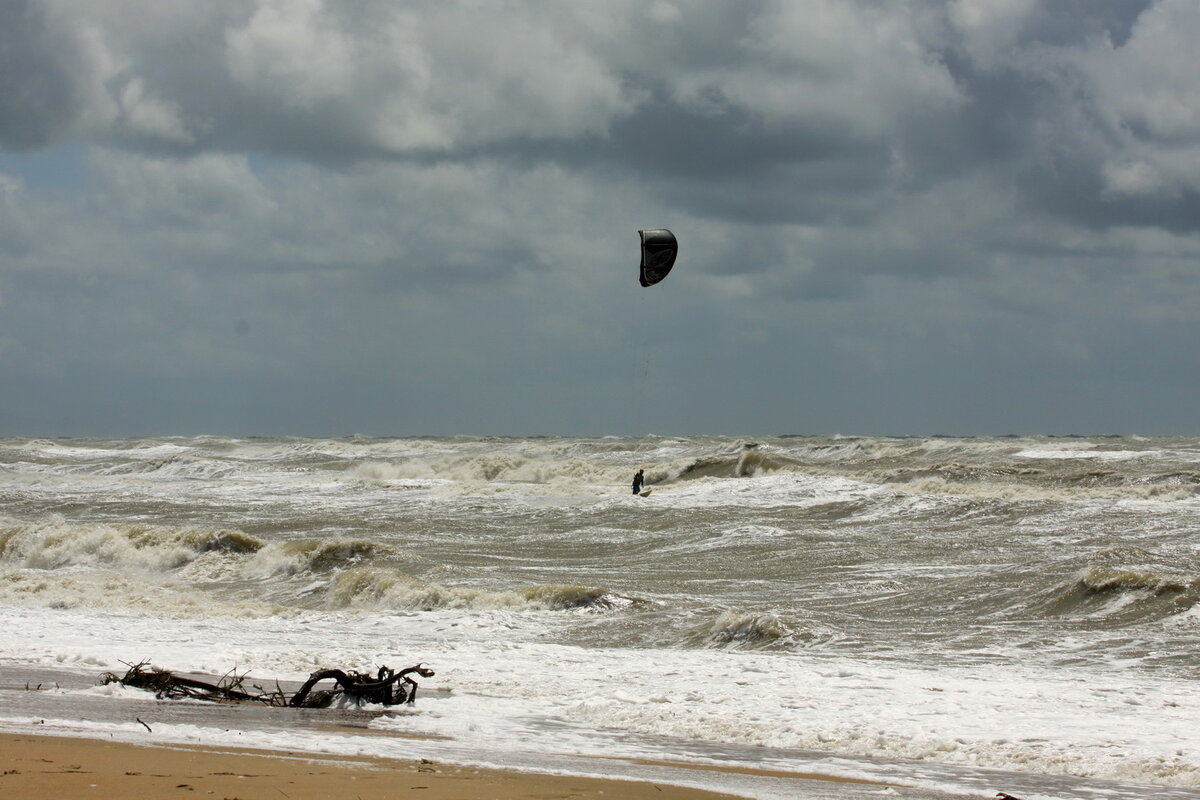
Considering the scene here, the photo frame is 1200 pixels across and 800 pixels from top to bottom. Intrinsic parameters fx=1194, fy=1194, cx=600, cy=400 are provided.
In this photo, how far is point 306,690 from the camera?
30.2 ft

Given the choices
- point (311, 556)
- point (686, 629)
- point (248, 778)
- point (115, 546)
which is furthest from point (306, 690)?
point (115, 546)

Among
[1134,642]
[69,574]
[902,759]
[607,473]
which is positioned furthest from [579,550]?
[607,473]

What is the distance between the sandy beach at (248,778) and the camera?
19.4ft

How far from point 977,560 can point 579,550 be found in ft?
24.0

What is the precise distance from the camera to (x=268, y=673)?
36.6ft

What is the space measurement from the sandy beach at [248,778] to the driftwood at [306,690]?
77.9 inches

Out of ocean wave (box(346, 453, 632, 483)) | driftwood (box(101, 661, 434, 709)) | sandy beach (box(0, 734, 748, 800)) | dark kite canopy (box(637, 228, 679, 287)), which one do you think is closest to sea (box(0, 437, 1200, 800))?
driftwood (box(101, 661, 434, 709))

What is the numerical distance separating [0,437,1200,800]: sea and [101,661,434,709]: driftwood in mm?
155

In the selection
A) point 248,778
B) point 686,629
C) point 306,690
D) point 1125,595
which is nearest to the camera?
point 248,778

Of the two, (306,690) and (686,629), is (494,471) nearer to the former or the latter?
(686,629)

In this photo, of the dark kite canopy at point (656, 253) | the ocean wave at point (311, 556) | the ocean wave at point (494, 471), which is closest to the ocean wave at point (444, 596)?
the ocean wave at point (311, 556)

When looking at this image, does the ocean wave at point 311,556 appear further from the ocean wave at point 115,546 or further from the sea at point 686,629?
the ocean wave at point 115,546

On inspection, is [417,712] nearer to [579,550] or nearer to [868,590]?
[868,590]

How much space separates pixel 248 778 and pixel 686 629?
26.0 ft
